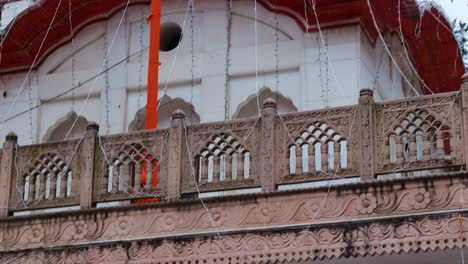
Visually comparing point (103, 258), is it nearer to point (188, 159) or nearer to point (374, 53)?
point (188, 159)

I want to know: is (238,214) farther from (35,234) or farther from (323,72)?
(323,72)

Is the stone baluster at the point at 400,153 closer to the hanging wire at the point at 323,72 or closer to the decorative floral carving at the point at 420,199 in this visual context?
the decorative floral carving at the point at 420,199

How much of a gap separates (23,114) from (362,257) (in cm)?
685

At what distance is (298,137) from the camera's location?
11.0 metres

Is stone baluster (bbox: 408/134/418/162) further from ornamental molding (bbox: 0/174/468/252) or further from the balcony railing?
ornamental molding (bbox: 0/174/468/252)

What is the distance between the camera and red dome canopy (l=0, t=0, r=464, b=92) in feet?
45.8

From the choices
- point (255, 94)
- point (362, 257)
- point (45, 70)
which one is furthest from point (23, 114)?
point (362, 257)

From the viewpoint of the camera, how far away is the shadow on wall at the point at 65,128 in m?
15.4

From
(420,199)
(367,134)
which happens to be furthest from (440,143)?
(367,134)

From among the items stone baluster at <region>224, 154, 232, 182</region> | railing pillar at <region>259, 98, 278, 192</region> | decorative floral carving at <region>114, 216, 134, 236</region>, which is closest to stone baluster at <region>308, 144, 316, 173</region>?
railing pillar at <region>259, 98, 278, 192</region>

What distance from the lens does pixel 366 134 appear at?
1071 cm

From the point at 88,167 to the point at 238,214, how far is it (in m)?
1.86

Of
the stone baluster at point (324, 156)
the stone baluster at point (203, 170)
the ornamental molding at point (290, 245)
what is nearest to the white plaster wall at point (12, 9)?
the ornamental molding at point (290, 245)

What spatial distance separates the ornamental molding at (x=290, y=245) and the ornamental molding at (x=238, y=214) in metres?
→ 0.09
